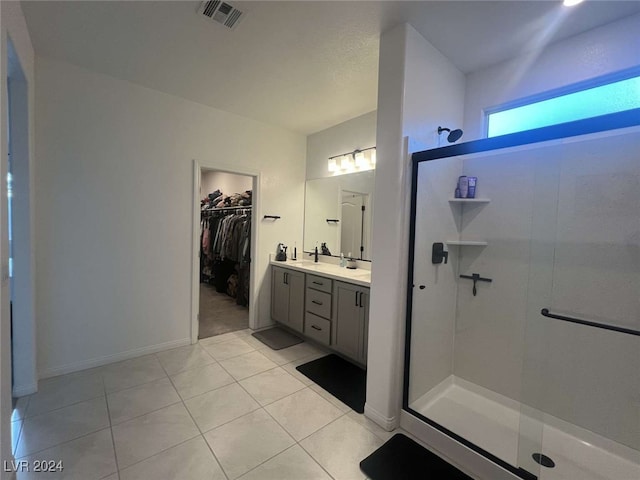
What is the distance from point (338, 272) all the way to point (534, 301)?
5.57 ft

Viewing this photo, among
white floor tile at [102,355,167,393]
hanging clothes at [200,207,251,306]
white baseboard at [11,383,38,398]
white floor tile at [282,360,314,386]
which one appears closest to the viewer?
white baseboard at [11,383,38,398]

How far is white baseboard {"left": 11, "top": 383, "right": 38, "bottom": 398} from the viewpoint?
7.11 ft

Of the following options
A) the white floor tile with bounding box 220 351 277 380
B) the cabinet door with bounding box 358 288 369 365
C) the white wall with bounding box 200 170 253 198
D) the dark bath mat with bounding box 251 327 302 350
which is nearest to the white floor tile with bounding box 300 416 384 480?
the cabinet door with bounding box 358 288 369 365

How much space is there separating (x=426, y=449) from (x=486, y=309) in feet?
3.75

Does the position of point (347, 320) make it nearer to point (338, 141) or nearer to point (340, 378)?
point (340, 378)

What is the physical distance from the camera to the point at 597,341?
1808 millimetres

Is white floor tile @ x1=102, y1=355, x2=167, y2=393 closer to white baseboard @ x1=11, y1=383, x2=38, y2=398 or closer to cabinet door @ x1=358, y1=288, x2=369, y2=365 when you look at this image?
white baseboard @ x1=11, y1=383, x2=38, y2=398

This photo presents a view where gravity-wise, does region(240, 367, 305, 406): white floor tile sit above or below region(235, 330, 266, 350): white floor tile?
below

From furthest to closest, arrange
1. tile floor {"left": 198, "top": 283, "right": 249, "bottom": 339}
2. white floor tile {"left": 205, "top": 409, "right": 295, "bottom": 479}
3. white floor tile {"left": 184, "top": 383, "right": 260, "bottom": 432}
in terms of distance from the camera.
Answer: tile floor {"left": 198, "top": 283, "right": 249, "bottom": 339}
white floor tile {"left": 184, "top": 383, "right": 260, "bottom": 432}
white floor tile {"left": 205, "top": 409, "right": 295, "bottom": 479}

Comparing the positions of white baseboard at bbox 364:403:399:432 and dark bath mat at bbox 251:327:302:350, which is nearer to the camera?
white baseboard at bbox 364:403:399:432

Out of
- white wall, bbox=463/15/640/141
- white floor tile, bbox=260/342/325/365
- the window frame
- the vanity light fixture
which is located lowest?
white floor tile, bbox=260/342/325/365

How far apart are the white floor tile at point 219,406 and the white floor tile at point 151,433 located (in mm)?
65

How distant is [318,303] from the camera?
309 centimetres

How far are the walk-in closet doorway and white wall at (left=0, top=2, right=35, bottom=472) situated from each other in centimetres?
129
